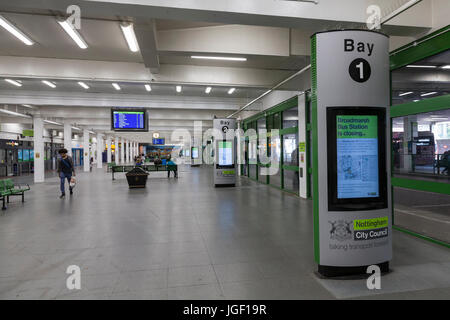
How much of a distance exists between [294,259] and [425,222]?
417 centimetres

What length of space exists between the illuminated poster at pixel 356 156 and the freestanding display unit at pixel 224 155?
359 inches

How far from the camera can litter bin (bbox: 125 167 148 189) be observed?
12102 millimetres

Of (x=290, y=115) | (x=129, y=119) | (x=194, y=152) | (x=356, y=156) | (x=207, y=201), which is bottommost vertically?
(x=207, y=201)

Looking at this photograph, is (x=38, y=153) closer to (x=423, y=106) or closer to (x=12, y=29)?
(x=12, y=29)

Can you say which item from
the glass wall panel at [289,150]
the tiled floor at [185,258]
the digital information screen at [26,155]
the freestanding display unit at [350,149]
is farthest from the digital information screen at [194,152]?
the freestanding display unit at [350,149]

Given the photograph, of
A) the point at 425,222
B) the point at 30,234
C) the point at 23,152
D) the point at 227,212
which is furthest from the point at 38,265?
the point at 23,152

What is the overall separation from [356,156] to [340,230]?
923mm

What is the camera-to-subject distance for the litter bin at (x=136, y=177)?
39.7ft

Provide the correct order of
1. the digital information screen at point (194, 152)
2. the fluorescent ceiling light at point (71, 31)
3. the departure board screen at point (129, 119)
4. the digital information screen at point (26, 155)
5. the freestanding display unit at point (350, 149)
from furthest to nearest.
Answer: the digital information screen at point (194, 152), the digital information screen at point (26, 155), the departure board screen at point (129, 119), the fluorescent ceiling light at point (71, 31), the freestanding display unit at point (350, 149)

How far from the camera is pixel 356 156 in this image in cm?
331

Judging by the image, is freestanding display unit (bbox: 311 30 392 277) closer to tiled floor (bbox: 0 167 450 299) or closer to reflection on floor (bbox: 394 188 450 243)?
tiled floor (bbox: 0 167 450 299)

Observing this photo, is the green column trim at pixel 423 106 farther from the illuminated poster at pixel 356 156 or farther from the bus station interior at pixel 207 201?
the illuminated poster at pixel 356 156

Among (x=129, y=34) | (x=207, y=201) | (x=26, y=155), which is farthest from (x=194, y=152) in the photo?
(x=129, y=34)
